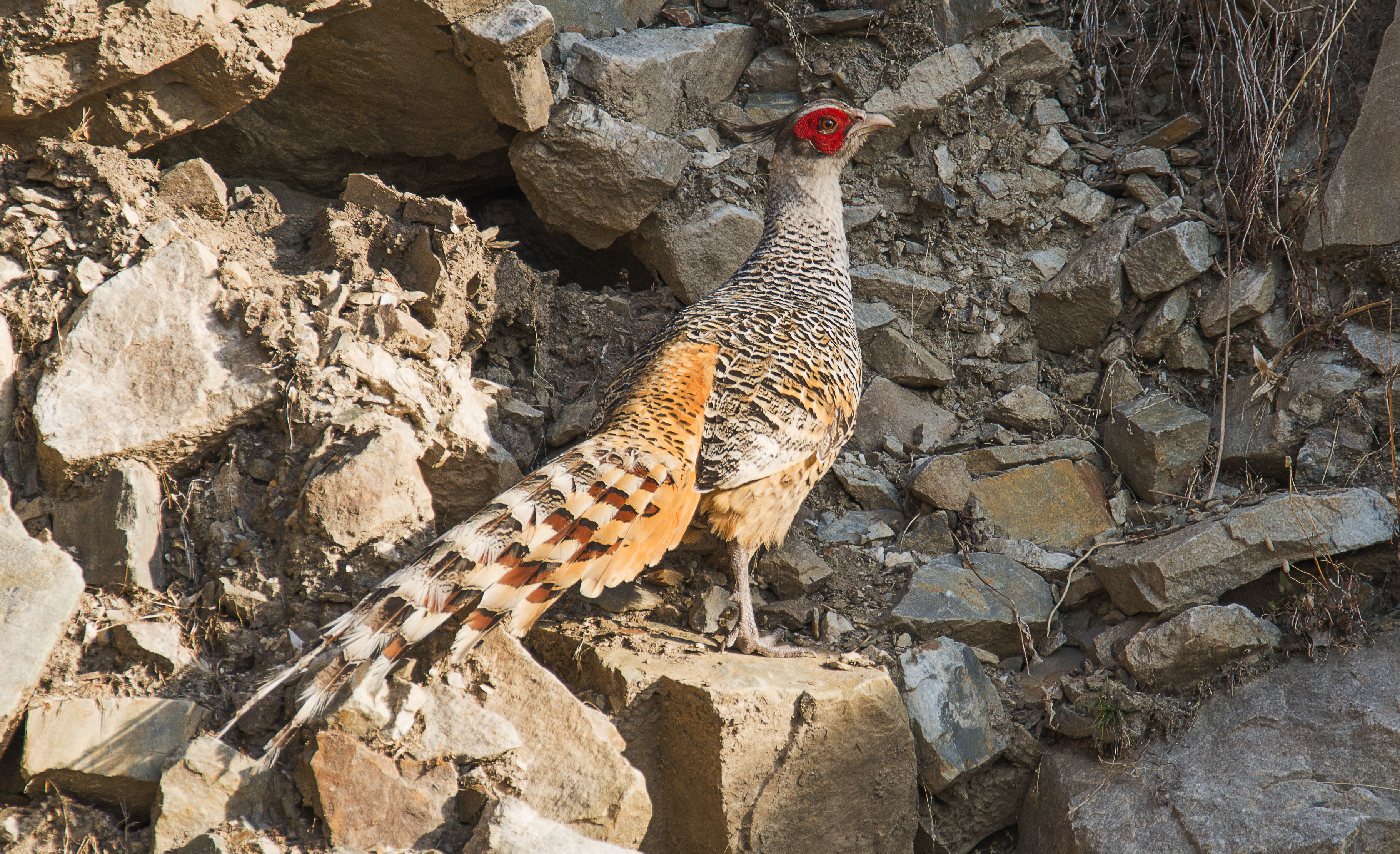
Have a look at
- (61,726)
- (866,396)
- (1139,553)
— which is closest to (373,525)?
(61,726)

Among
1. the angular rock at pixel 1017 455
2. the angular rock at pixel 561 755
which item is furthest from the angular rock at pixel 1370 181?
the angular rock at pixel 561 755

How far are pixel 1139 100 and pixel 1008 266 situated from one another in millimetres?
1325

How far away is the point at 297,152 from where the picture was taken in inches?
183

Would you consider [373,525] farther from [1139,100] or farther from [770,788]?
[1139,100]

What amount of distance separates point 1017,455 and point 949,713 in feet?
4.98

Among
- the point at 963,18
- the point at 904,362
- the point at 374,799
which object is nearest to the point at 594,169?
the point at 904,362

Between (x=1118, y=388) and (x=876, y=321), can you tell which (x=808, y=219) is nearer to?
(x=876, y=321)

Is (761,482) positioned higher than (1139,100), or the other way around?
(1139,100)

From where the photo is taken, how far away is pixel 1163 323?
4566mm

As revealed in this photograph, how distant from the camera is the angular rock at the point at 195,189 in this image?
3742 mm

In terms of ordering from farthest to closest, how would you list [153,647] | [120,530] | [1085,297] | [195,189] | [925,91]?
1. [925,91]
2. [1085,297]
3. [195,189]
4. [120,530]
5. [153,647]

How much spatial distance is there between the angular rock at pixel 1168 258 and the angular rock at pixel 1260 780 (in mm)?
2012

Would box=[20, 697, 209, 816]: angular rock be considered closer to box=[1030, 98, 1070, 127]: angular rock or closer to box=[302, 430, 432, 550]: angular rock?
box=[302, 430, 432, 550]: angular rock

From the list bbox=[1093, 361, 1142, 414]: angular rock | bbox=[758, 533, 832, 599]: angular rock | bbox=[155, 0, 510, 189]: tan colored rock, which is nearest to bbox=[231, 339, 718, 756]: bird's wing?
bbox=[758, 533, 832, 599]: angular rock
